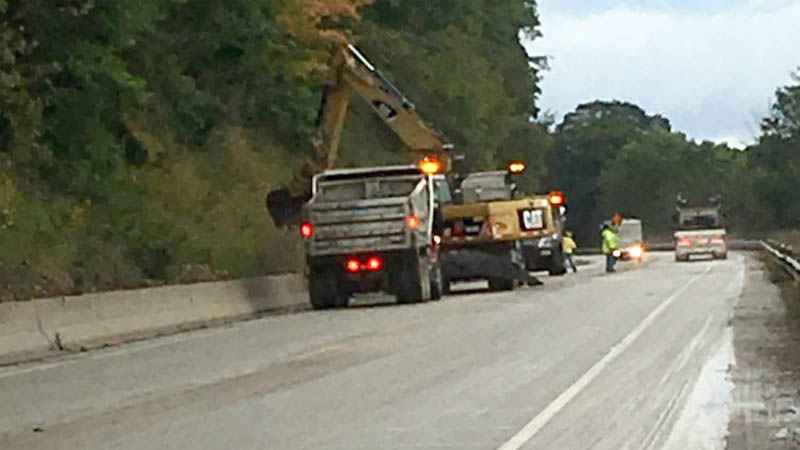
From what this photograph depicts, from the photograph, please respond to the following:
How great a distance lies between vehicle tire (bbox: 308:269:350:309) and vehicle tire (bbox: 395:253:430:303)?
1150mm

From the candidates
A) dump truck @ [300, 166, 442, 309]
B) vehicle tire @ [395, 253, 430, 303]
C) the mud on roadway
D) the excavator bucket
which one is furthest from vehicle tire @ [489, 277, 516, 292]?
the mud on roadway

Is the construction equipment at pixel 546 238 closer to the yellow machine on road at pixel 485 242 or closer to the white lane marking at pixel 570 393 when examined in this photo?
the yellow machine on road at pixel 485 242

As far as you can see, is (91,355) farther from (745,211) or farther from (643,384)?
(745,211)

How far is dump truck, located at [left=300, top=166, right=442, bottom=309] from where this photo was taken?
118 ft

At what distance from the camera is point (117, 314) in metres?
27.5

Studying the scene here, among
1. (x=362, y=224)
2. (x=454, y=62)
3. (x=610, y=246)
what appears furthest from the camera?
(x=454, y=62)

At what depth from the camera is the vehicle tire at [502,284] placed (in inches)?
1705

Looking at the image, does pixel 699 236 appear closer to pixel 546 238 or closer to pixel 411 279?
pixel 546 238

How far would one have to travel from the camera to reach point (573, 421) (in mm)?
14781

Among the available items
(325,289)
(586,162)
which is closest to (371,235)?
(325,289)

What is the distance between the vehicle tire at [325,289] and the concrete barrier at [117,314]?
0.92 meters

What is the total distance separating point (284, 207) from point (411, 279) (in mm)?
6869

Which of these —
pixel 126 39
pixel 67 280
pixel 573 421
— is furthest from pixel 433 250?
pixel 573 421

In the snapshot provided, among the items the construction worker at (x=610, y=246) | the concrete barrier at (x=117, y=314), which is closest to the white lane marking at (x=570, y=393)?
the concrete barrier at (x=117, y=314)
